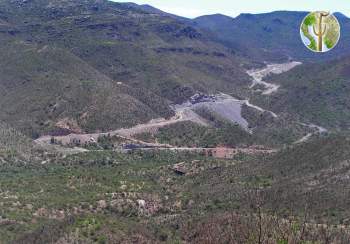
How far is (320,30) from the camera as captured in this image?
20.2 meters

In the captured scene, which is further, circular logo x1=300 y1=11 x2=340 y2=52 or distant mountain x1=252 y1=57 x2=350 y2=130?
distant mountain x1=252 y1=57 x2=350 y2=130

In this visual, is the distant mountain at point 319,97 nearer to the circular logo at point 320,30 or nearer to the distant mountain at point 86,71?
the distant mountain at point 86,71

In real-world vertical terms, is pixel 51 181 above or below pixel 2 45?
below

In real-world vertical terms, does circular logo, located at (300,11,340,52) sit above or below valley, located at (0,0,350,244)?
above

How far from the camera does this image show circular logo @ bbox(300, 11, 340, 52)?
1998 centimetres

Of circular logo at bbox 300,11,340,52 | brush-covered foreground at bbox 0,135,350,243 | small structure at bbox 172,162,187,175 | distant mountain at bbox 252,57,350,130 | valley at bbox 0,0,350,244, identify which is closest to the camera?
circular logo at bbox 300,11,340,52

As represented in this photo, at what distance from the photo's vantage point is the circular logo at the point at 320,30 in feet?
65.6

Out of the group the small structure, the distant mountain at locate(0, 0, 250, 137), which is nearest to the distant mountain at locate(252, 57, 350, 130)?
the distant mountain at locate(0, 0, 250, 137)

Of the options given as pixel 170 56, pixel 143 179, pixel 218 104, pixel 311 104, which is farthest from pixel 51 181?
pixel 170 56

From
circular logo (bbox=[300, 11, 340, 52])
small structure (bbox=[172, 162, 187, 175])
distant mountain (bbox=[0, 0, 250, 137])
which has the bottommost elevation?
small structure (bbox=[172, 162, 187, 175])

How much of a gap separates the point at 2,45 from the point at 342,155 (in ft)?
346

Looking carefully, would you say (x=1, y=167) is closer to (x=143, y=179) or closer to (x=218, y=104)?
(x=143, y=179)

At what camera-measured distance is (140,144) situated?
351 feet

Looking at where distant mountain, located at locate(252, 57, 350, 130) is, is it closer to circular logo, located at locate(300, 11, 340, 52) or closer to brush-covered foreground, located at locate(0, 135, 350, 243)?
brush-covered foreground, located at locate(0, 135, 350, 243)
